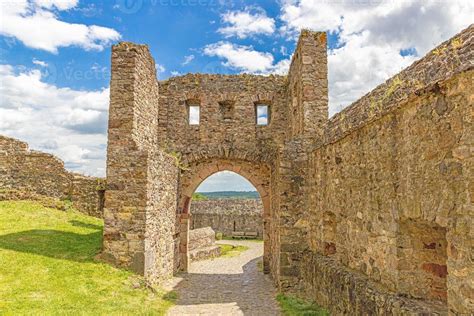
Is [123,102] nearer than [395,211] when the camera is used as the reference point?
No

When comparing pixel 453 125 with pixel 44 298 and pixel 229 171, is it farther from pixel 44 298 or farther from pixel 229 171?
pixel 229 171

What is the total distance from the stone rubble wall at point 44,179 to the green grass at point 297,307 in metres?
10.3

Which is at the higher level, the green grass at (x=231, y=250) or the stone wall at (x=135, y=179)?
the stone wall at (x=135, y=179)

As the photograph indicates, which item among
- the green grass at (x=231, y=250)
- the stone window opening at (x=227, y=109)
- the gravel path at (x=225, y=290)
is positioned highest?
the stone window opening at (x=227, y=109)

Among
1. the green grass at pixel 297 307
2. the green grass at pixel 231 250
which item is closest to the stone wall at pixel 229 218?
the green grass at pixel 231 250

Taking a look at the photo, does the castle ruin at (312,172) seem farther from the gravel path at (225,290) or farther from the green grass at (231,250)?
the green grass at (231,250)

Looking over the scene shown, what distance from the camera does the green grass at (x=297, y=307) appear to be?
27.7 feet

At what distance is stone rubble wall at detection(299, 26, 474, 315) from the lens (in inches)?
168

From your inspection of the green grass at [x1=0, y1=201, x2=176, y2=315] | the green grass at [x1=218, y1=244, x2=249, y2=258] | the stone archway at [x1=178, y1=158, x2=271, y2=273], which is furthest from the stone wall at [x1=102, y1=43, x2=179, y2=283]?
the green grass at [x1=218, y1=244, x2=249, y2=258]

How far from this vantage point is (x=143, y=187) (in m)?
10.8

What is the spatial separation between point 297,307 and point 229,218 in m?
22.1

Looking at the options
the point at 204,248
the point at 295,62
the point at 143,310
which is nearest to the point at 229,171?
the point at 295,62

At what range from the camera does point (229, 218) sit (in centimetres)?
3122

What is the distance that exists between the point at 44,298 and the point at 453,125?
7649mm
